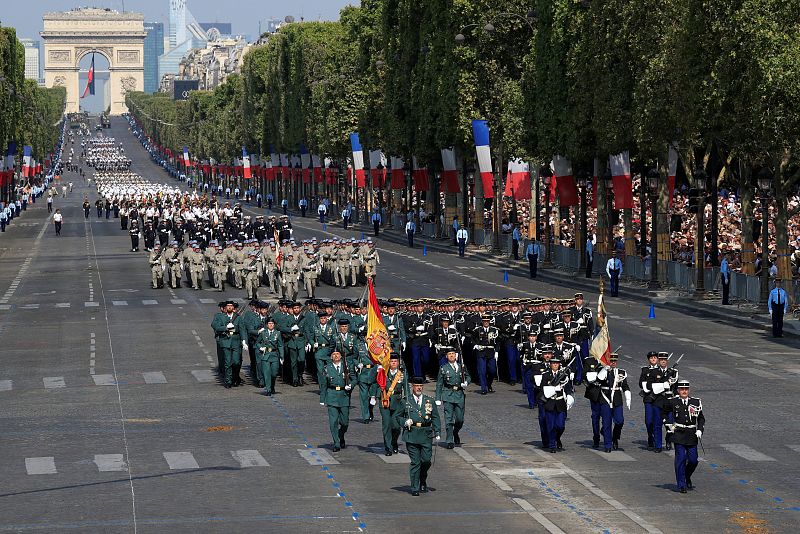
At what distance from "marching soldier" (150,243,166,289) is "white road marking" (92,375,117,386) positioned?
2520cm

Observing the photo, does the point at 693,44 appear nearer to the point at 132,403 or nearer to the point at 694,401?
the point at 132,403

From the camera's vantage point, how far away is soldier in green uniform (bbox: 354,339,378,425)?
1169 inches

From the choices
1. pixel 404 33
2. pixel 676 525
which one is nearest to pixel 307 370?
pixel 676 525

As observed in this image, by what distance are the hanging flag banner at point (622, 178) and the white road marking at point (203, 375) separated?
2791cm

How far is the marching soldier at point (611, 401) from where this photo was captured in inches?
1060

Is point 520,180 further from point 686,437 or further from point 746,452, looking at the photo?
point 686,437

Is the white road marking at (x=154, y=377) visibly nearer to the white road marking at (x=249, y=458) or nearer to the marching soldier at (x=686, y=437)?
the white road marking at (x=249, y=458)

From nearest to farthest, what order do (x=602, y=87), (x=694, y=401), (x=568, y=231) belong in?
(x=694, y=401), (x=602, y=87), (x=568, y=231)

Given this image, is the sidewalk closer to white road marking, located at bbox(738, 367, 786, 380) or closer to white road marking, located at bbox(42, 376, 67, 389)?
white road marking, located at bbox(738, 367, 786, 380)

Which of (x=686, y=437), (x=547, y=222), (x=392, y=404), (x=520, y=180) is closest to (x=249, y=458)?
(x=392, y=404)

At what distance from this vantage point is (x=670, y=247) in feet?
217

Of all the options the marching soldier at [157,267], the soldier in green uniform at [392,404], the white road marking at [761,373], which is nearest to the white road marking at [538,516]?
the soldier in green uniform at [392,404]

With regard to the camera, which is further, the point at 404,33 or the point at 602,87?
the point at 404,33

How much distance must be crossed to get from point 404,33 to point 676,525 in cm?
7963
